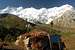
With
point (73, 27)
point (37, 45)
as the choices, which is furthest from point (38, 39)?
point (73, 27)

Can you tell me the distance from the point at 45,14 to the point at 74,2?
6.51 meters

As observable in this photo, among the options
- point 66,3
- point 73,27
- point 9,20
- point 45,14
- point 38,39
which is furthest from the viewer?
point 66,3

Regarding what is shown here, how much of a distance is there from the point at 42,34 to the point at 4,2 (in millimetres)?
23931

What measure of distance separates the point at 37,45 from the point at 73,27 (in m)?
15.7

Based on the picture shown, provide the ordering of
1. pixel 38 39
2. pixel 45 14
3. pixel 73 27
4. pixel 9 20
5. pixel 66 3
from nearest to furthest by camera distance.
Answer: pixel 38 39
pixel 9 20
pixel 73 27
pixel 45 14
pixel 66 3

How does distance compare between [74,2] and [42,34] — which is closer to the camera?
[42,34]

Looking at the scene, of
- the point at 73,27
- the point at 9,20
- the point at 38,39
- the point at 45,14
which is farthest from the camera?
the point at 45,14

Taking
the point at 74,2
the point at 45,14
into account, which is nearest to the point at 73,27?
the point at 45,14

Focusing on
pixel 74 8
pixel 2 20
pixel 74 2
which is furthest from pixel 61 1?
pixel 2 20

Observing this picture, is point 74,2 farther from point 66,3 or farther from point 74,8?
point 74,8

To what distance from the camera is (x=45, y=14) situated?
104ft

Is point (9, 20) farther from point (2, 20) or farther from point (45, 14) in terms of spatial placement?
point (45, 14)

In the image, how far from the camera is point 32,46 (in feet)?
42.6

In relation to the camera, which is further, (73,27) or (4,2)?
(4,2)
